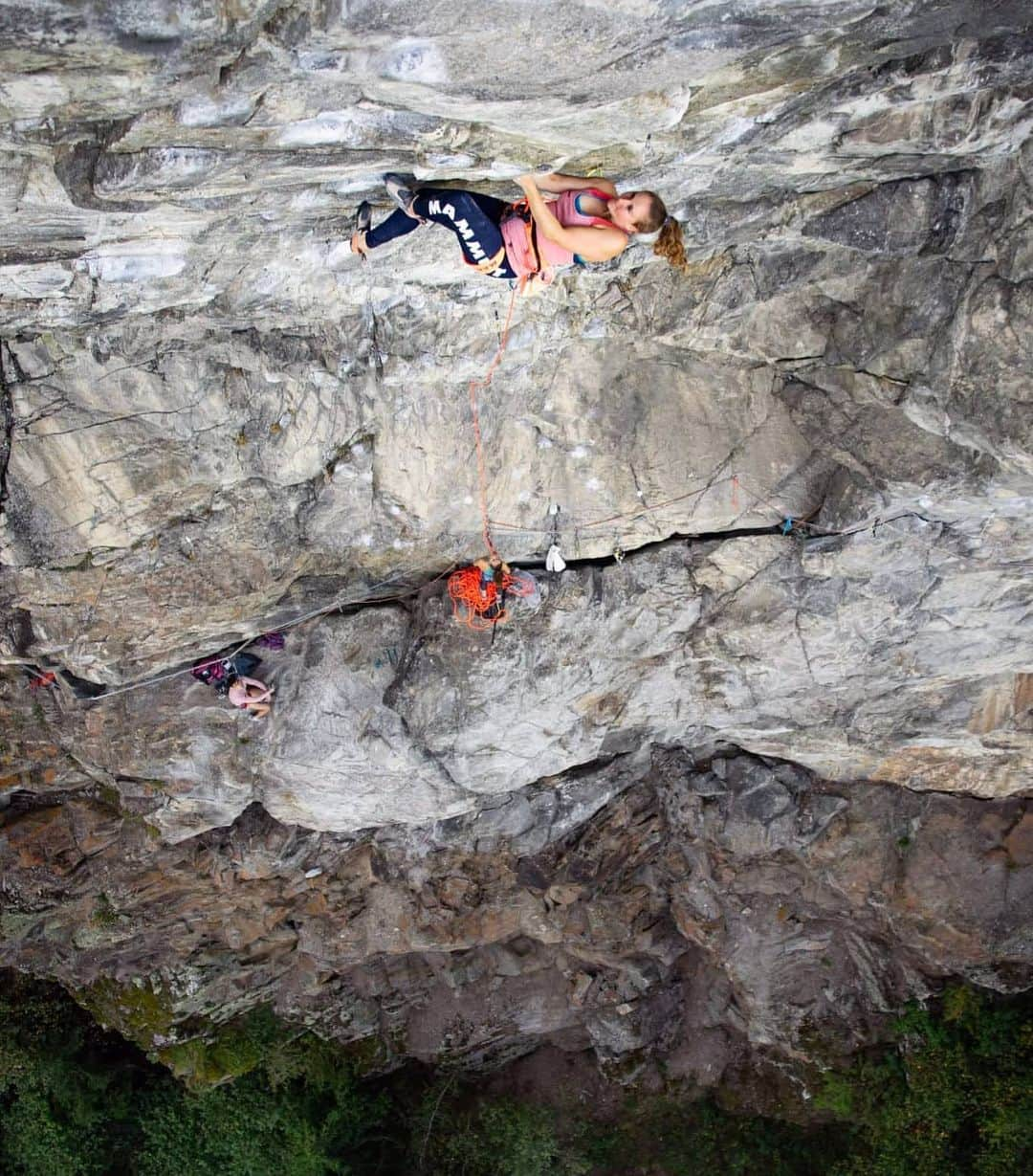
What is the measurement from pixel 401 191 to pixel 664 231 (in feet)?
4.34

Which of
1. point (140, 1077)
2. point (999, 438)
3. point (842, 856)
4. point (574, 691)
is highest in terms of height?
point (999, 438)

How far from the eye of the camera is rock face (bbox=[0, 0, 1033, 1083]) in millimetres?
3783

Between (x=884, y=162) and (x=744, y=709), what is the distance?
4948 millimetres

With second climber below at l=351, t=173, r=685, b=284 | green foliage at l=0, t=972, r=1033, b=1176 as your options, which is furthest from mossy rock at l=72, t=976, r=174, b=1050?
second climber below at l=351, t=173, r=685, b=284

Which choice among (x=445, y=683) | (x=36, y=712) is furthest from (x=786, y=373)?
(x=36, y=712)

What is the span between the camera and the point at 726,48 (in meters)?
3.53

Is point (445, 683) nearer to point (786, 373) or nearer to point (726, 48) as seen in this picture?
point (786, 373)

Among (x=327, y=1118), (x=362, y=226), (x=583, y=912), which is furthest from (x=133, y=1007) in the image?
(x=362, y=226)

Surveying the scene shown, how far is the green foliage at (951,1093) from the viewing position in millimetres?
10352

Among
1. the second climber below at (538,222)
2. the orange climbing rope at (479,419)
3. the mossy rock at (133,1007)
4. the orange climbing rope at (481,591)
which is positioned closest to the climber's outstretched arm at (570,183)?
the second climber below at (538,222)

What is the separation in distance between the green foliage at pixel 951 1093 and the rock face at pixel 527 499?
562 millimetres

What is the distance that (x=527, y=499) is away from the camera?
711cm

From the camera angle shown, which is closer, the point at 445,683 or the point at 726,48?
the point at 726,48

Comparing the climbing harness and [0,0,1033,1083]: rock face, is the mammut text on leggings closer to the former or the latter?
the climbing harness
